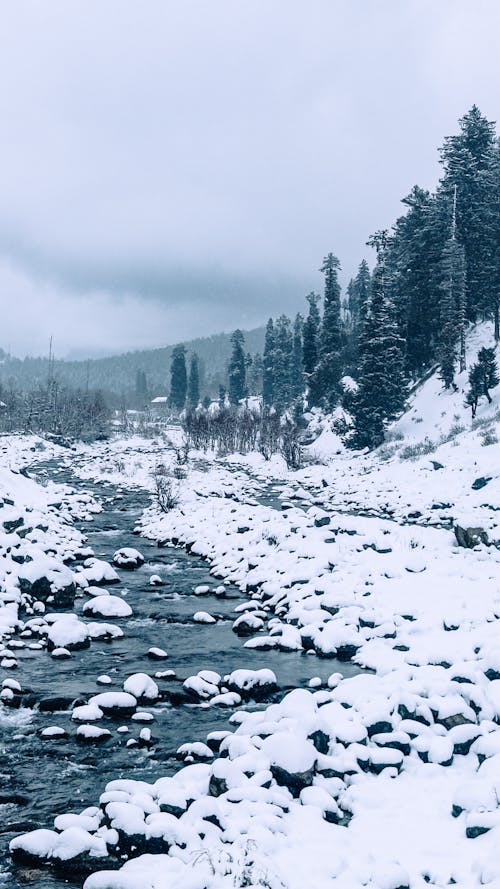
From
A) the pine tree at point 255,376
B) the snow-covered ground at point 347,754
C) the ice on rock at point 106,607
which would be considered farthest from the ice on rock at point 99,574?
the pine tree at point 255,376

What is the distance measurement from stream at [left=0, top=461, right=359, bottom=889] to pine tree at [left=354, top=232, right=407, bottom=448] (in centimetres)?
2412

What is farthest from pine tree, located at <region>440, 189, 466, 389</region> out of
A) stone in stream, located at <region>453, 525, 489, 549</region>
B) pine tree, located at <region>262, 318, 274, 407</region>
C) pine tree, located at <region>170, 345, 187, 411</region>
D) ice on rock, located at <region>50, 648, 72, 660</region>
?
pine tree, located at <region>170, 345, 187, 411</region>

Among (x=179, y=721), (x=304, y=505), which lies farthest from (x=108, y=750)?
(x=304, y=505)

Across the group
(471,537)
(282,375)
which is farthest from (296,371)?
(471,537)

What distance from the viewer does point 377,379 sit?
3794cm

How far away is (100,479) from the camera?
35719 mm

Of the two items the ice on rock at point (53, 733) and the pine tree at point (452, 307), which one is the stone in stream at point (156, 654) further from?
the pine tree at point (452, 307)

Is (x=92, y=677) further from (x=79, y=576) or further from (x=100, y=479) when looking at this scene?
(x=100, y=479)

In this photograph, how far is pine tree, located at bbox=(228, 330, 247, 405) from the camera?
307ft

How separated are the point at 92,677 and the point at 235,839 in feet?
14.3

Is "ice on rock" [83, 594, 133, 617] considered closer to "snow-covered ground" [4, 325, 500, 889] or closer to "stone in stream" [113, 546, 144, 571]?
"snow-covered ground" [4, 325, 500, 889]

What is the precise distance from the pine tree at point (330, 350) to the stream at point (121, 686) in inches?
1696

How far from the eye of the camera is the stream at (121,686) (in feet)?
19.4

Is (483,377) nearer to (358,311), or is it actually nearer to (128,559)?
(128,559)
